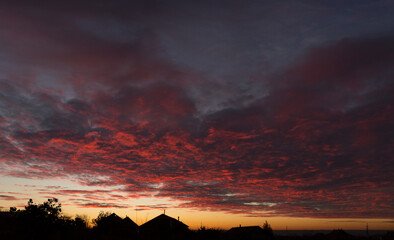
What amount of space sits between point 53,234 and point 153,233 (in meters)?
25.4

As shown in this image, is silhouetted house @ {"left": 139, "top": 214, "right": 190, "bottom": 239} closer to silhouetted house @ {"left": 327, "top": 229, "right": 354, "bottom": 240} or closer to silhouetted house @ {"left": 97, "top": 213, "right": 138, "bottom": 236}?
silhouetted house @ {"left": 97, "top": 213, "right": 138, "bottom": 236}

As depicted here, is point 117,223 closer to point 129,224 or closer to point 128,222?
point 129,224

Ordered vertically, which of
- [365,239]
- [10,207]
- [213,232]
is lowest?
[365,239]

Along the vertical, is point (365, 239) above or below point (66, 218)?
below

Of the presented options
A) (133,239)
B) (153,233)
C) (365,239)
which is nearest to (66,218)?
(133,239)

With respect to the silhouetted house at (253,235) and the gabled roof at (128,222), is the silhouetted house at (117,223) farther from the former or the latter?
the silhouetted house at (253,235)

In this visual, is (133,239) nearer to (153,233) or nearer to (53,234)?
(53,234)

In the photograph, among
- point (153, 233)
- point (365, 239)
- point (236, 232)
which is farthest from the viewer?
point (365, 239)

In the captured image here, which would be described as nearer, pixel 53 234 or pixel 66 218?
pixel 53 234

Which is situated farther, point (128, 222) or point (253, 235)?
point (253, 235)

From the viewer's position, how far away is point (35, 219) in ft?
91.4

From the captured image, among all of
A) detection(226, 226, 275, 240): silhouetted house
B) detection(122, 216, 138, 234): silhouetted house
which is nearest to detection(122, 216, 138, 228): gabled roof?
detection(122, 216, 138, 234): silhouetted house

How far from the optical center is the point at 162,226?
169 ft

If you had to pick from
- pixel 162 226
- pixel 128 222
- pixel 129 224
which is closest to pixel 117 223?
pixel 129 224
